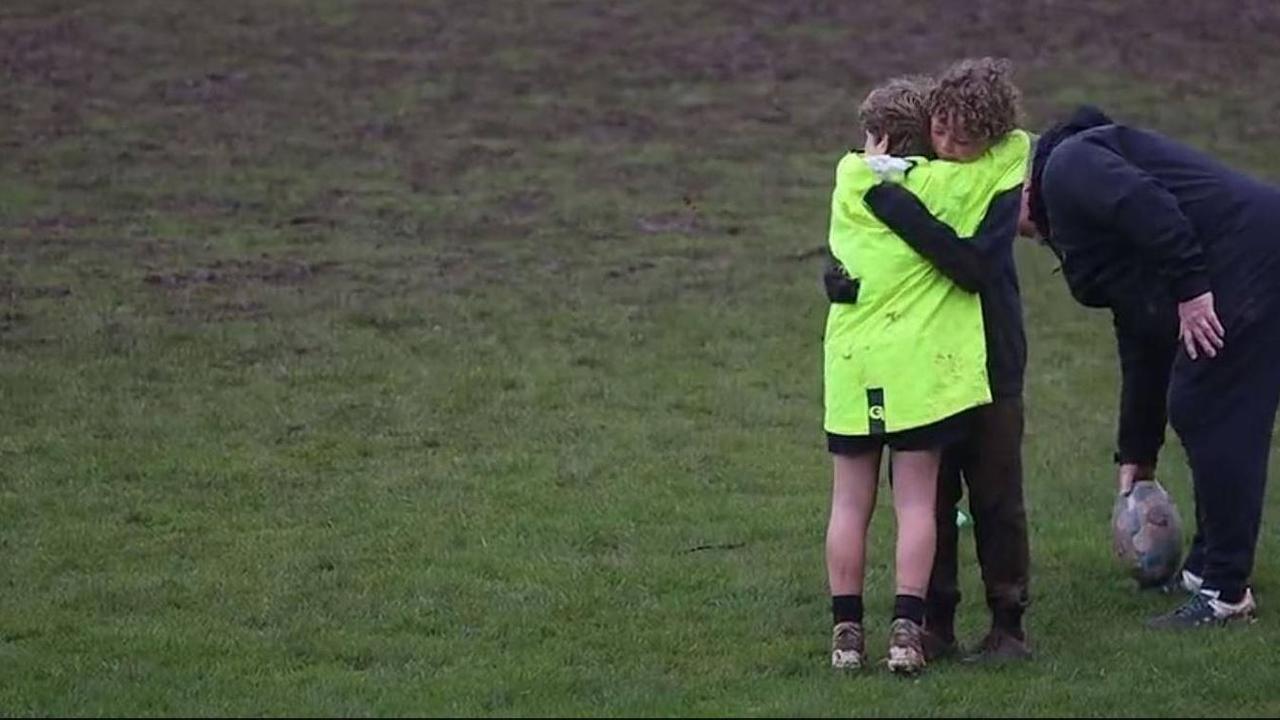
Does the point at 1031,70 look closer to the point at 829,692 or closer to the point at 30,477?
the point at 30,477

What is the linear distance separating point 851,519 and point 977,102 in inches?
53.3

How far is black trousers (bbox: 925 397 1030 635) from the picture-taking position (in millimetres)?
6457

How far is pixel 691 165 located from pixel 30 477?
10.6m

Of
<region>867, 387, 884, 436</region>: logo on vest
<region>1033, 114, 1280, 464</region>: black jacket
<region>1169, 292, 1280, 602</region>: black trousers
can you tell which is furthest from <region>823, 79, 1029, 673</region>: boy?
<region>1169, 292, 1280, 602</region>: black trousers

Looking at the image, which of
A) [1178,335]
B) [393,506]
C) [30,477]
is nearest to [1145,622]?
[1178,335]

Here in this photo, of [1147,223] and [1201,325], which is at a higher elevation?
[1147,223]

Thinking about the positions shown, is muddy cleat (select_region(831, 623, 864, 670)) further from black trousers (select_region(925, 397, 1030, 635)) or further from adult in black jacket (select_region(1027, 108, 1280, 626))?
adult in black jacket (select_region(1027, 108, 1280, 626))

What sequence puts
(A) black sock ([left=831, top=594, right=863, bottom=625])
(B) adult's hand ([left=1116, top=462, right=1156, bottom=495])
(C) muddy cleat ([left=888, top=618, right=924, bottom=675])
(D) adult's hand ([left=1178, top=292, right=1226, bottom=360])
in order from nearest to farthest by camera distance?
(C) muddy cleat ([left=888, top=618, right=924, bottom=675]) → (A) black sock ([left=831, top=594, right=863, bottom=625]) → (D) adult's hand ([left=1178, top=292, right=1226, bottom=360]) → (B) adult's hand ([left=1116, top=462, right=1156, bottom=495])

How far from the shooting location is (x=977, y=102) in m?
6.25

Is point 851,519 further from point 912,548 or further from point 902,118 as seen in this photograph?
point 902,118

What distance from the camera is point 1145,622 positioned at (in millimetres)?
7227

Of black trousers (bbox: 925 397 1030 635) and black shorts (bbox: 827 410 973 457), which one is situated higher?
black shorts (bbox: 827 410 973 457)

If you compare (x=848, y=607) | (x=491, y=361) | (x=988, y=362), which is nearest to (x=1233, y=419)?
(x=988, y=362)

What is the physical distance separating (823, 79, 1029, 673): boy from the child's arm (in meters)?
0.04
